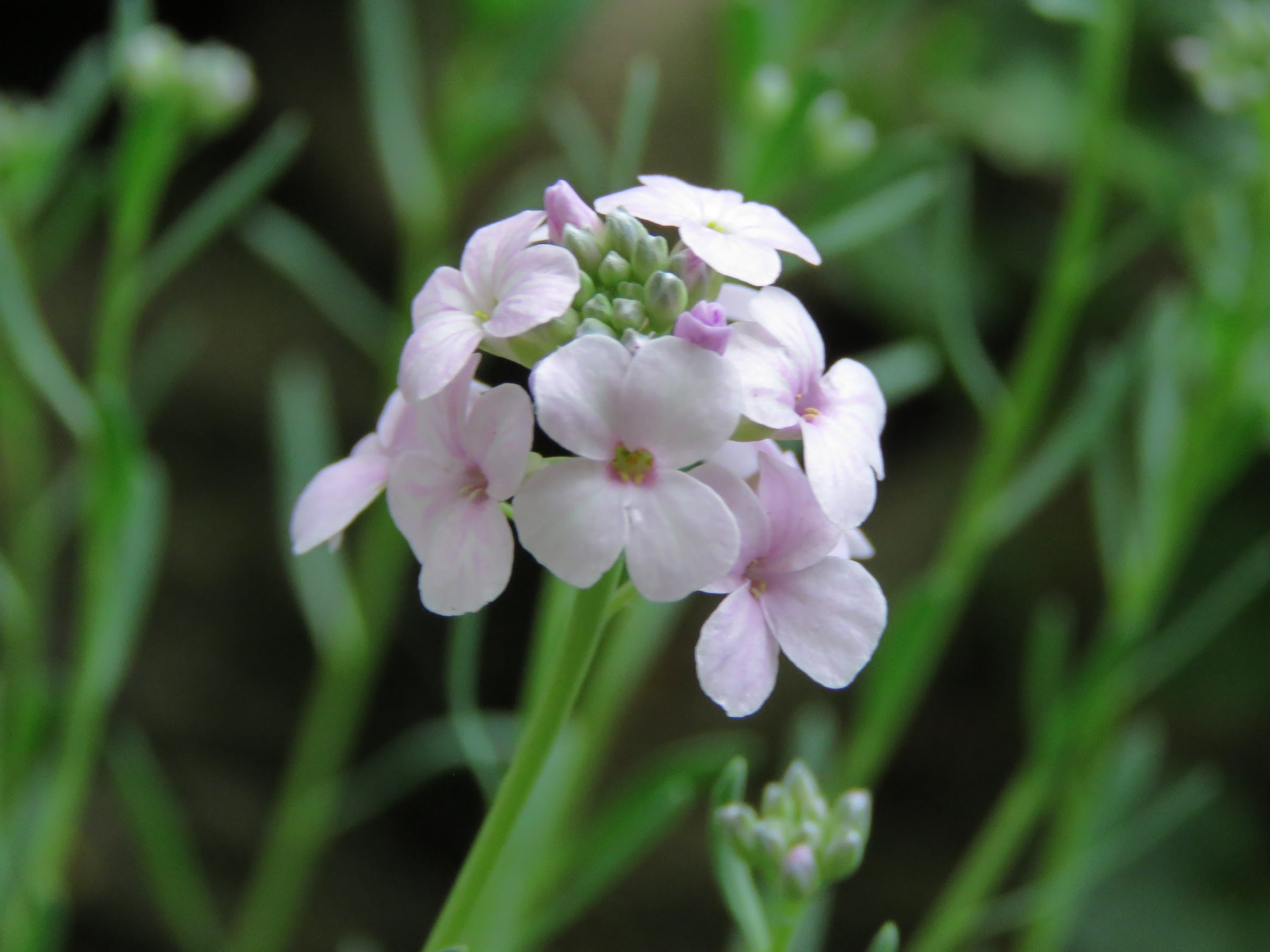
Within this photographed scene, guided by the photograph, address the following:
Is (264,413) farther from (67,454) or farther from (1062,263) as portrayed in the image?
(1062,263)

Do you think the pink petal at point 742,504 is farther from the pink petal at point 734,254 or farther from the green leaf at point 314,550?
the green leaf at point 314,550

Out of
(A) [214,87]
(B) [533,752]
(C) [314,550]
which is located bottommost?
(C) [314,550]

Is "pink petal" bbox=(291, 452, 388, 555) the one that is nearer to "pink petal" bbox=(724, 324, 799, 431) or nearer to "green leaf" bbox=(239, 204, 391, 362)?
"pink petal" bbox=(724, 324, 799, 431)

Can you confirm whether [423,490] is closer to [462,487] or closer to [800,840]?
[462,487]

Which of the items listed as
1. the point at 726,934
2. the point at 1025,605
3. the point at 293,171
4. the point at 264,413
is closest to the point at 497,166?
the point at 293,171

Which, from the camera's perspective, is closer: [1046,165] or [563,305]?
[563,305]

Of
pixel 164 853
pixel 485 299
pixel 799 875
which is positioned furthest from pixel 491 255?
pixel 164 853

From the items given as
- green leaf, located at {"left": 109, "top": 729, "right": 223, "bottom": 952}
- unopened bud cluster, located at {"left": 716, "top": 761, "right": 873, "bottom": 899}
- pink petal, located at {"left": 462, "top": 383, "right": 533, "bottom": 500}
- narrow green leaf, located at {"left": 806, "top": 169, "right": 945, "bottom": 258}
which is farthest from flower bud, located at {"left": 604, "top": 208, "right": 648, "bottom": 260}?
green leaf, located at {"left": 109, "top": 729, "right": 223, "bottom": 952}
